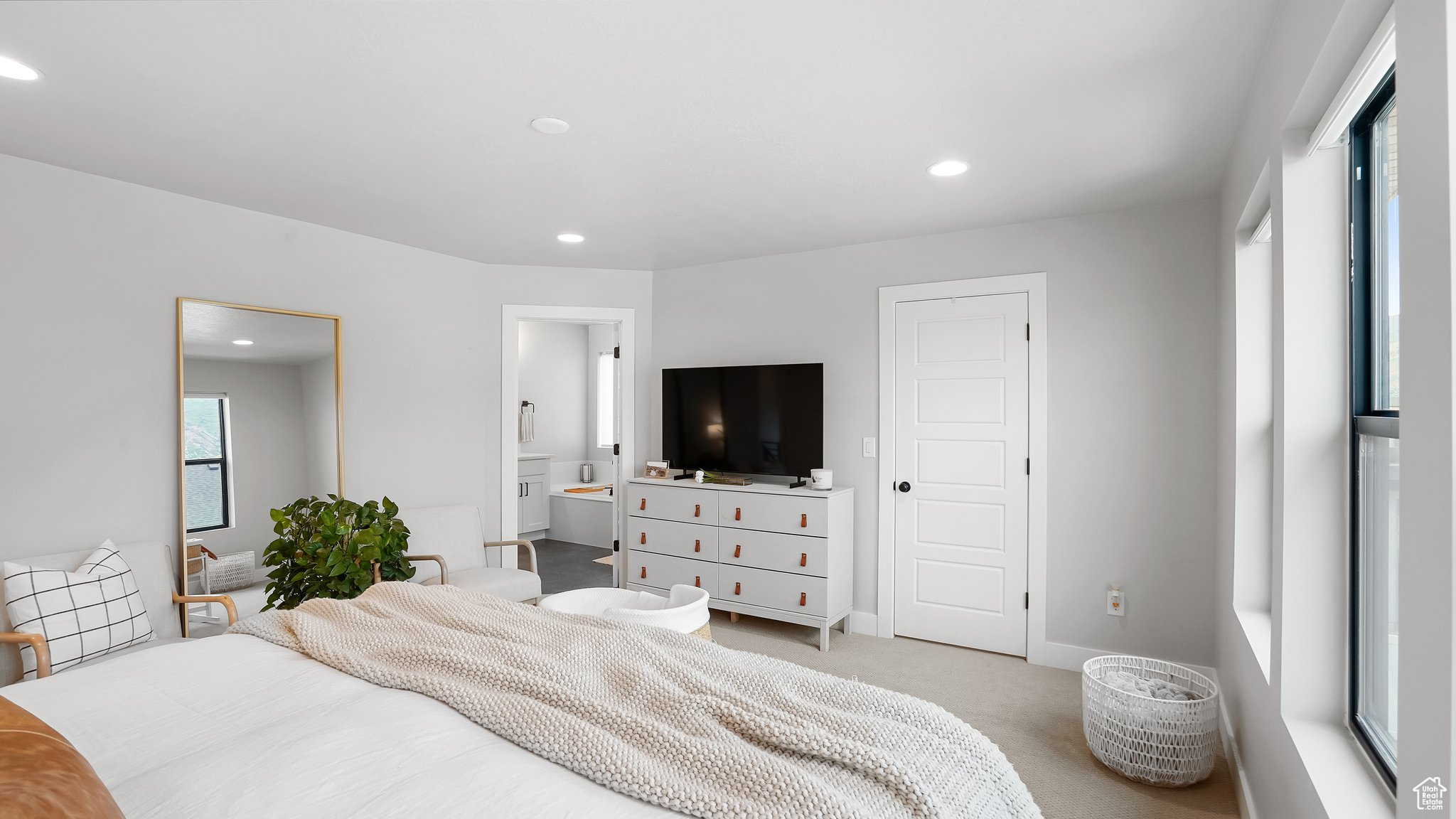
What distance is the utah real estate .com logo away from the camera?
33.8 inches

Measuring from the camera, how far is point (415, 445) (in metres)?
4.37

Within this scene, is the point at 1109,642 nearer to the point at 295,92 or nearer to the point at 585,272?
the point at 585,272

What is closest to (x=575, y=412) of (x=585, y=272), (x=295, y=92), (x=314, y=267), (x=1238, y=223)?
(x=585, y=272)

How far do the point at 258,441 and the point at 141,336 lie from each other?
691mm

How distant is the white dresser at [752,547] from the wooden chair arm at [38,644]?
290cm

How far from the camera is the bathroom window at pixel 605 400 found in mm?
7945

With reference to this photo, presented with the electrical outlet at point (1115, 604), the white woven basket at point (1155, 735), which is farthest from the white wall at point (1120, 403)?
the white woven basket at point (1155, 735)

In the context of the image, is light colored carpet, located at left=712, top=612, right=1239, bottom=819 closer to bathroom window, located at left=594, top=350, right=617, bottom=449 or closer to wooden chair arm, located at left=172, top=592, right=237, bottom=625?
wooden chair arm, located at left=172, top=592, right=237, bottom=625

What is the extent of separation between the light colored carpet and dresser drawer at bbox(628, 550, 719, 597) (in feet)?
1.01

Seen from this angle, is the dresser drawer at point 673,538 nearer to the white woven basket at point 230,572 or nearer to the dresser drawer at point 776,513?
the dresser drawer at point 776,513

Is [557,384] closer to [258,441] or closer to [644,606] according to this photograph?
[258,441]

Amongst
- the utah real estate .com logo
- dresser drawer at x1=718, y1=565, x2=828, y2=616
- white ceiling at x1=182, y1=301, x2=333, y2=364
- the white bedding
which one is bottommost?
dresser drawer at x1=718, y1=565, x2=828, y2=616

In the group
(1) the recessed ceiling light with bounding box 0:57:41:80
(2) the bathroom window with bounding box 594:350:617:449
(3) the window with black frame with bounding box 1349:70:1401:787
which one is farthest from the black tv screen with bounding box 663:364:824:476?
(1) the recessed ceiling light with bounding box 0:57:41:80

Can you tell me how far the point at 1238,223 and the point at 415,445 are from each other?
4313 mm
